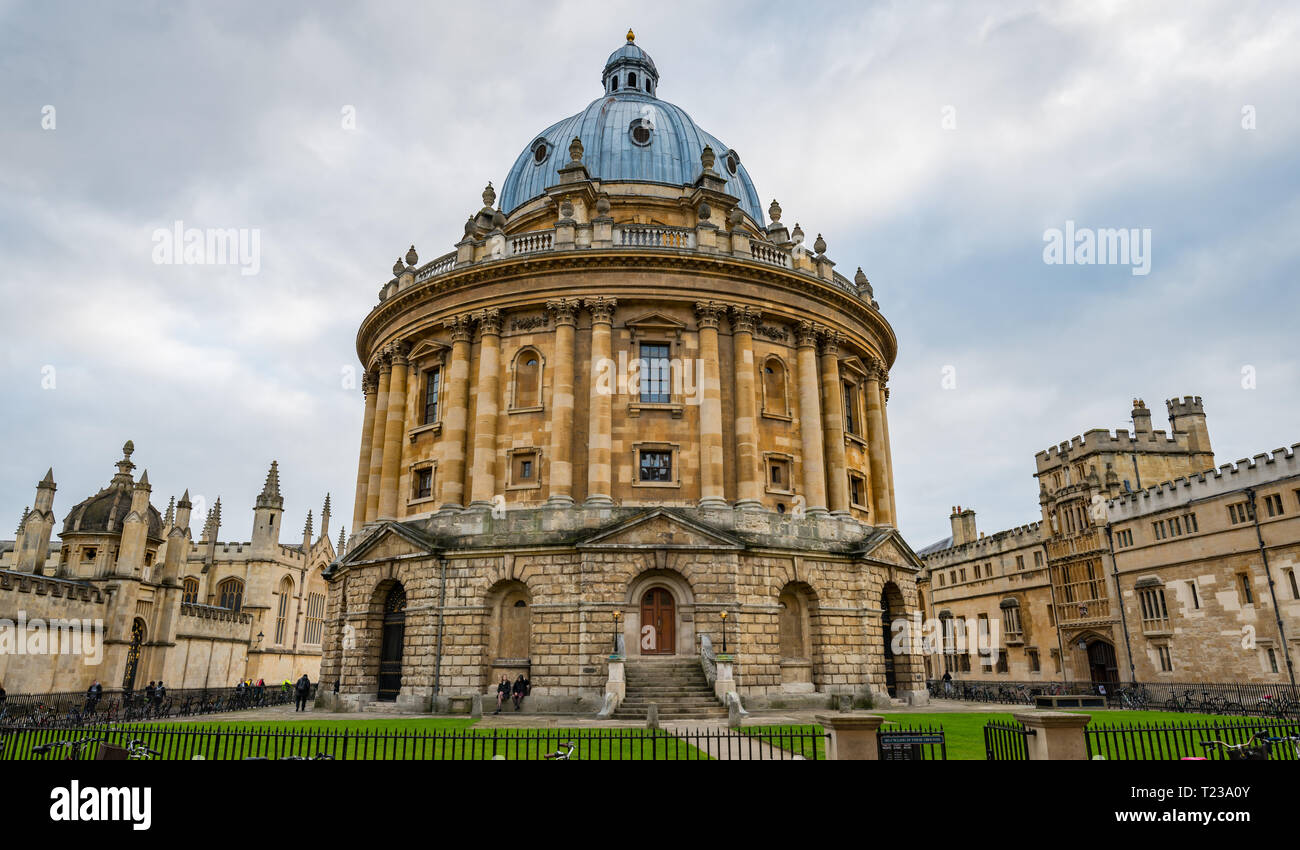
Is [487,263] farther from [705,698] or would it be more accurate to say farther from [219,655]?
[219,655]

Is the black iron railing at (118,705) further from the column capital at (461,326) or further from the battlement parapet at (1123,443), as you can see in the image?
the battlement parapet at (1123,443)

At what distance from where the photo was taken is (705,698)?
2575cm

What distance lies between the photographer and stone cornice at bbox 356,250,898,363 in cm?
3291

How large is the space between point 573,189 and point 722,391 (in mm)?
12615

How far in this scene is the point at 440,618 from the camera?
30125 millimetres

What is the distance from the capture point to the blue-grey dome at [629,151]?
4163cm

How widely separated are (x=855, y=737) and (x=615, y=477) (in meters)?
20.3

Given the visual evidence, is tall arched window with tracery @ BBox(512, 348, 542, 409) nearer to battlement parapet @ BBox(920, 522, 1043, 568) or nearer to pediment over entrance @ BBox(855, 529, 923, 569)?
pediment over entrance @ BBox(855, 529, 923, 569)

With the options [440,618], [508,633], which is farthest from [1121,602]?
[440,618]

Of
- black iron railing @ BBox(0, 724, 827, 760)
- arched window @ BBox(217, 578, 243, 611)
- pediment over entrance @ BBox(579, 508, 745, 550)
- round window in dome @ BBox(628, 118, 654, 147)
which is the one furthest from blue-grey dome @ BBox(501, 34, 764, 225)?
arched window @ BBox(217, 578, 243, 611)

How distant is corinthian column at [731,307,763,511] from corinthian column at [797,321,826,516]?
2335mm

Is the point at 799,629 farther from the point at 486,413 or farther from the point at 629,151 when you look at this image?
the point at 629,151
